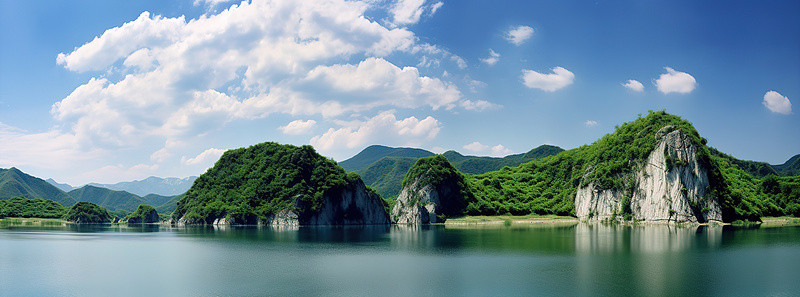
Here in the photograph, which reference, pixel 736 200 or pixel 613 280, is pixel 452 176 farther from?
pixel 613 280

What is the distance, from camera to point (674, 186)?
11188 cm

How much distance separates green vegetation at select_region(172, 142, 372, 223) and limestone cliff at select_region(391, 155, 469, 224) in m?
19.0

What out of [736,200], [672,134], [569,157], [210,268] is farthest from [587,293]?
[569,157]

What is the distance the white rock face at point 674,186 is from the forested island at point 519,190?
24 cm

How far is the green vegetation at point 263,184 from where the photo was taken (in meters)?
149

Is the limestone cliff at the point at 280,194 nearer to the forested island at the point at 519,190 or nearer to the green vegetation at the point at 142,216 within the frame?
the forested island at the point at 519,190

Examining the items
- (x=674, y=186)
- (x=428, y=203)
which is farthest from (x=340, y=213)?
(x=674, y=186)

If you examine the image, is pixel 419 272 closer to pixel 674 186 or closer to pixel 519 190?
pixel 674 186

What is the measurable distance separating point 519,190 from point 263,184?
94.1 metres

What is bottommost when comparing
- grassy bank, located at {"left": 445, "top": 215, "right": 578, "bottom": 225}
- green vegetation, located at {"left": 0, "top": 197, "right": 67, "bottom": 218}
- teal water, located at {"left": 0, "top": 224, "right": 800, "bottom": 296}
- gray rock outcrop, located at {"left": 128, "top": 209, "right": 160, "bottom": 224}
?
gray rock outcrop, located at {"left": 128, "top": 209, "right": 160, "bottom": 224}

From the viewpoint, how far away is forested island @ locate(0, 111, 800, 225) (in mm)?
114188

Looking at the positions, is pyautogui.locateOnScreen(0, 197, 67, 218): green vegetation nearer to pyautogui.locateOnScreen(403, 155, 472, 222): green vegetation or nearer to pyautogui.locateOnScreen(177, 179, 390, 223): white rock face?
pyautogui.locateOnScreen(177, 179, 390, 223): white rock face

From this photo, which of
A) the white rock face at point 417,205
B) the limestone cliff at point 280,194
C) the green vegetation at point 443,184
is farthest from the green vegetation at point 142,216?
the green vegetation at point 443,184

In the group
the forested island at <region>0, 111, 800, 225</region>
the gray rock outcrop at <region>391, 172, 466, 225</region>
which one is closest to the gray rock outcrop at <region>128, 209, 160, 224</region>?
the forested island at <region>0, 111, 800, 225</region>
